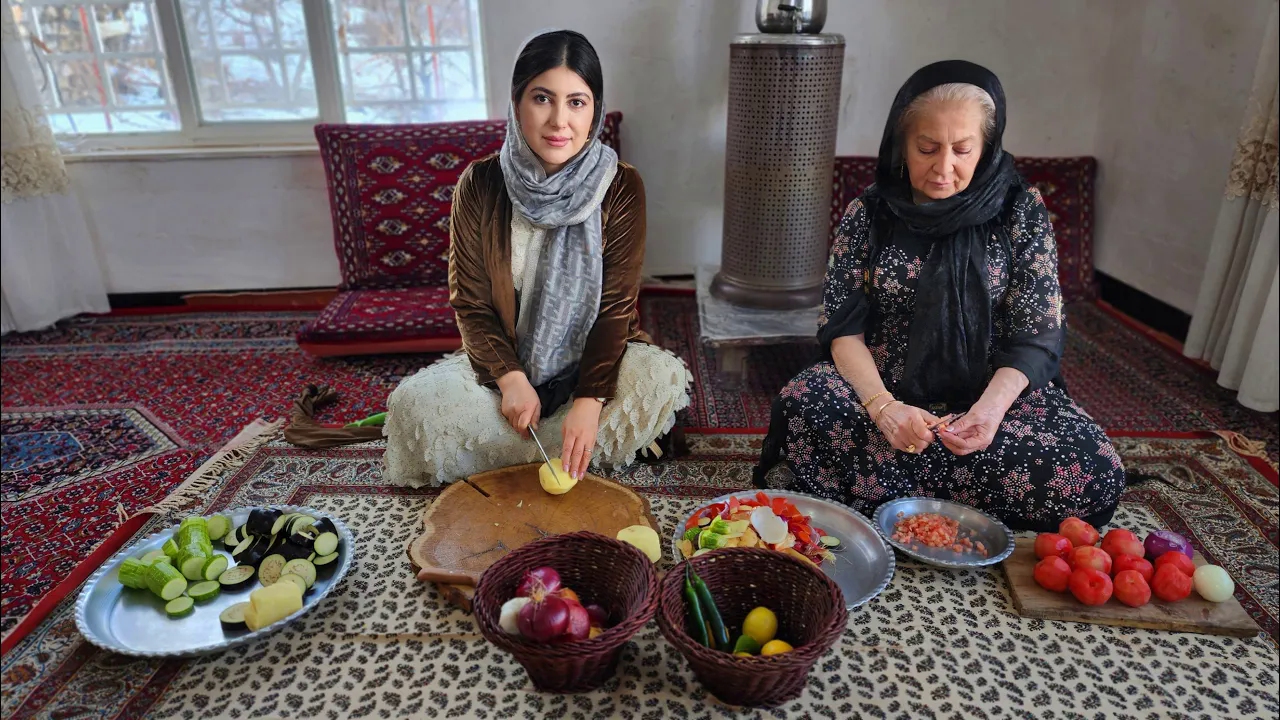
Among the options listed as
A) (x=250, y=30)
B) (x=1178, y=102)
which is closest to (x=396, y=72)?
(x=250, y=30)

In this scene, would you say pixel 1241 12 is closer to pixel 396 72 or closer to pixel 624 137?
pixel 624 137

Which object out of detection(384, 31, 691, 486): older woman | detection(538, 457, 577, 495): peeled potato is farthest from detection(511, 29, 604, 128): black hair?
detection(538, 457, 577, 495): peeled potato

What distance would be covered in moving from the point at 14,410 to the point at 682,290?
2.35m

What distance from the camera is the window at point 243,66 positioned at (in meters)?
3.05

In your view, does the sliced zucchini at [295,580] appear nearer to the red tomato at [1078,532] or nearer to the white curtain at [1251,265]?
the red tomato at [1078,532]

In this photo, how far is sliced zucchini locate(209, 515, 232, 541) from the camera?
1574mm

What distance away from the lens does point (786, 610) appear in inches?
50.4

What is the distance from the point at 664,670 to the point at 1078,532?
0.85 m

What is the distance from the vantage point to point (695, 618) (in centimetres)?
120

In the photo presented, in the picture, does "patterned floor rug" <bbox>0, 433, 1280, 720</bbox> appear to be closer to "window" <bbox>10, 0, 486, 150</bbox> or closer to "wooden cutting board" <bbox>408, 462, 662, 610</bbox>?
"wooden cutting board" <bbox>408, 462, 662, 610</bbox>

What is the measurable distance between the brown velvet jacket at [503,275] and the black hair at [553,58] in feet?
0.81

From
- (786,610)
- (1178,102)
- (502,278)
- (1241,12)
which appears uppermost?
(1241,12)

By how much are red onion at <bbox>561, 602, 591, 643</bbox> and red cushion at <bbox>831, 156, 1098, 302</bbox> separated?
2.41 metres

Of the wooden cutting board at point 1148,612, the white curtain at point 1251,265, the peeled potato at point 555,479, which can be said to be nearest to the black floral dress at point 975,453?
the wooden cutting board at point 1148,612
